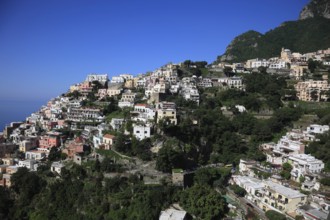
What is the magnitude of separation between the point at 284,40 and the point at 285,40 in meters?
0.17

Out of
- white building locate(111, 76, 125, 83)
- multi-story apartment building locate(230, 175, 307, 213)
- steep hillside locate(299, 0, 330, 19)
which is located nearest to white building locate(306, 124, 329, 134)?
multi-story apartment building locate(230, 175, 307, 213)

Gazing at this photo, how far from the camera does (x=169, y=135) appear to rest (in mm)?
19406

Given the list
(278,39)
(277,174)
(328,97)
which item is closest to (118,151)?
(277,174)

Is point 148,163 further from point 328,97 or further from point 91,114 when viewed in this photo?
point 328,97

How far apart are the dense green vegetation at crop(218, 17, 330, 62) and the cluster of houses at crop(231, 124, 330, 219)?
3092cm

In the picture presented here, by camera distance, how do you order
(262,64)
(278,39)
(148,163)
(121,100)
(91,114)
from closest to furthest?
(148,163) → (91,114) → (121,100) → (262,64) → (278,39)

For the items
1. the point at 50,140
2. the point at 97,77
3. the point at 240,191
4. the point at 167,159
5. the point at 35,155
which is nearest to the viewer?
the point at 240,191

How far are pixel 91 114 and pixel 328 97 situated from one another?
19.2m

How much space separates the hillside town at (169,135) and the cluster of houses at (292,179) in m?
0.04

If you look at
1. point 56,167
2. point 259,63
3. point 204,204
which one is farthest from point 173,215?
point 259,63

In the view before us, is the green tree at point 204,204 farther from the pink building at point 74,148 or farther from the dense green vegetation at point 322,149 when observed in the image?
the pink building at point 74,148

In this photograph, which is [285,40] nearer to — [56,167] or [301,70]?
[301,70]

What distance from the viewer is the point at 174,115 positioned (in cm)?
2070

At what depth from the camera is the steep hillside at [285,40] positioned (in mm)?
47844
